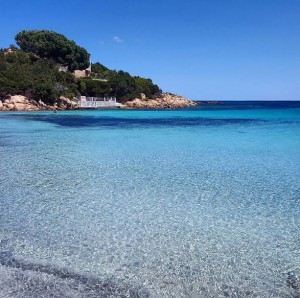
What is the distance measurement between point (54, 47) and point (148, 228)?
181 ft

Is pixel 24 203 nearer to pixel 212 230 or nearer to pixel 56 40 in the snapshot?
pixel 212 230

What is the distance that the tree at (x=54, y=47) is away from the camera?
54500 millimetres

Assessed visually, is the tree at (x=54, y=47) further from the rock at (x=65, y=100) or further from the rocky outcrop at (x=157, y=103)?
the rock at (x=65, y=100)

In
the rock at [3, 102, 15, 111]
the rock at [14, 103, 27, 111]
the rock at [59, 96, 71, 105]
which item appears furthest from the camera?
the rock at [59, 96, 71, 105]

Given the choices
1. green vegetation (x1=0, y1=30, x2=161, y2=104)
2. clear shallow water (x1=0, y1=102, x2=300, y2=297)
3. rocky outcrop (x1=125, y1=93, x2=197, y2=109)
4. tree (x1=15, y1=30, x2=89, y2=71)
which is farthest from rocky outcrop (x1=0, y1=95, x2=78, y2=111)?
clear shallow water (x1=0, y1=102, x2=300, y2=297)

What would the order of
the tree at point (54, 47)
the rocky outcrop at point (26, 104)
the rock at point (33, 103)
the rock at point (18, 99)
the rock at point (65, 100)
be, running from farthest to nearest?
the tree at point (54, 47) < the rock at point (65, 100) < the rock at point (33, 103) < the rock at point (18, 99) < the rocky outcrop at point (26, 104)

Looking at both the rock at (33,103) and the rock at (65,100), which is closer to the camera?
the rock at (33,103)

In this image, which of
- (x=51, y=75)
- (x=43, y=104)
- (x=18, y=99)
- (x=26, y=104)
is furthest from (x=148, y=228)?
(x=51, y=75)

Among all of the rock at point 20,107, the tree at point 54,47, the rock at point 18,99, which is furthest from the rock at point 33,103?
the tree at point 54,47

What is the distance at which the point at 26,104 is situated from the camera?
39344 mm

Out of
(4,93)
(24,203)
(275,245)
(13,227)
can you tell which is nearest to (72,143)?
(24,203)

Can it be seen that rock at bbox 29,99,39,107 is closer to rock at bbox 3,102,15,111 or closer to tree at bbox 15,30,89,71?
rock at bbox 3,102,15,111

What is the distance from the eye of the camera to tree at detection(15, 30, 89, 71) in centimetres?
5450

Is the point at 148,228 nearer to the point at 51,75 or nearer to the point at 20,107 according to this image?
the point at 20,107
